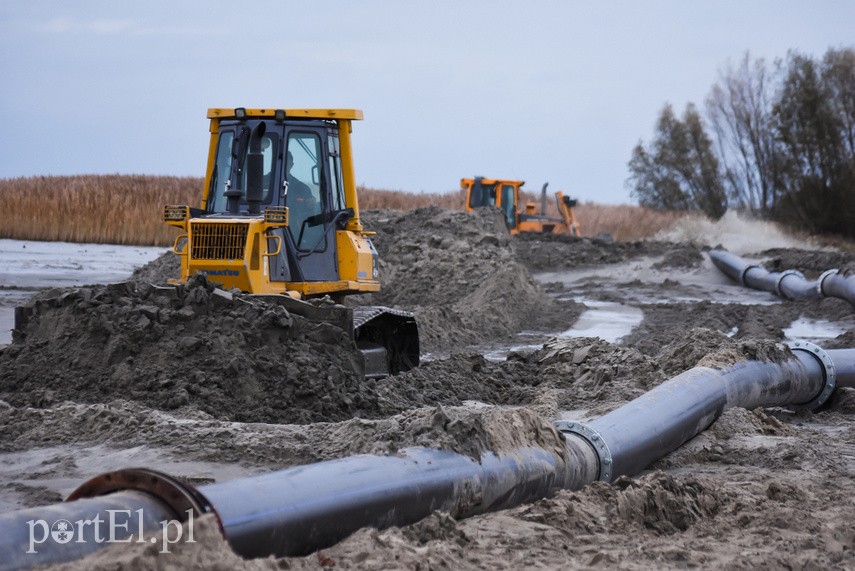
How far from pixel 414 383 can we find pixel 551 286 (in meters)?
16.3

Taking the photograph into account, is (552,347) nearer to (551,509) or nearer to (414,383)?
(414,383)

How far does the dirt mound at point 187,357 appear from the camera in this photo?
286 inches

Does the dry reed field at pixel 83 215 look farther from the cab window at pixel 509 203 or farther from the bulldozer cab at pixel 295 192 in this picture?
the bulldozer cab at pixel 295 192

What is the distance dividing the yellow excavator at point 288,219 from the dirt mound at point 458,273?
194 inches

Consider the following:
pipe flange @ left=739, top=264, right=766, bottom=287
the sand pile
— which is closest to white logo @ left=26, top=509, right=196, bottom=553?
pipe flange @ left=739, top=264, right=766, bottom=287

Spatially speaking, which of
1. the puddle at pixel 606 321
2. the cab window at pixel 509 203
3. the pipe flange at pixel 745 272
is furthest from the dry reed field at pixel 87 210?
the puddle at pixel 606 321

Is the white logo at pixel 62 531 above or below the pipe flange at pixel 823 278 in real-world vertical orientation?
above

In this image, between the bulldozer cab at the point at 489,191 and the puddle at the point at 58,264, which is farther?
the bulldozer cab at the point at 489,191

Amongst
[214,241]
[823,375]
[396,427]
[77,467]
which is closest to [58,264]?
[214,241]

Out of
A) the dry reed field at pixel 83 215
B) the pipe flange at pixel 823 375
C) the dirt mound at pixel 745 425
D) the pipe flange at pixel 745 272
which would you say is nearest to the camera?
the dirt mound at pixel 745 425

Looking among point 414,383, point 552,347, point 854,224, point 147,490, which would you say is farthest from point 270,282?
point 854,224

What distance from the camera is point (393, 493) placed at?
391 centimetres

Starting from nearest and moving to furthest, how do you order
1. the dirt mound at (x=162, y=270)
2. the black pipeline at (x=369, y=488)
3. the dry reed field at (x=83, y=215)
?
the black pipeline at (x=369, y=488), the dirt mound at (x=162, y=270), the dry reed field at (x=83, y=215)

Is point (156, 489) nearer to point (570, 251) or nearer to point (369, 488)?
point (369, 488)
